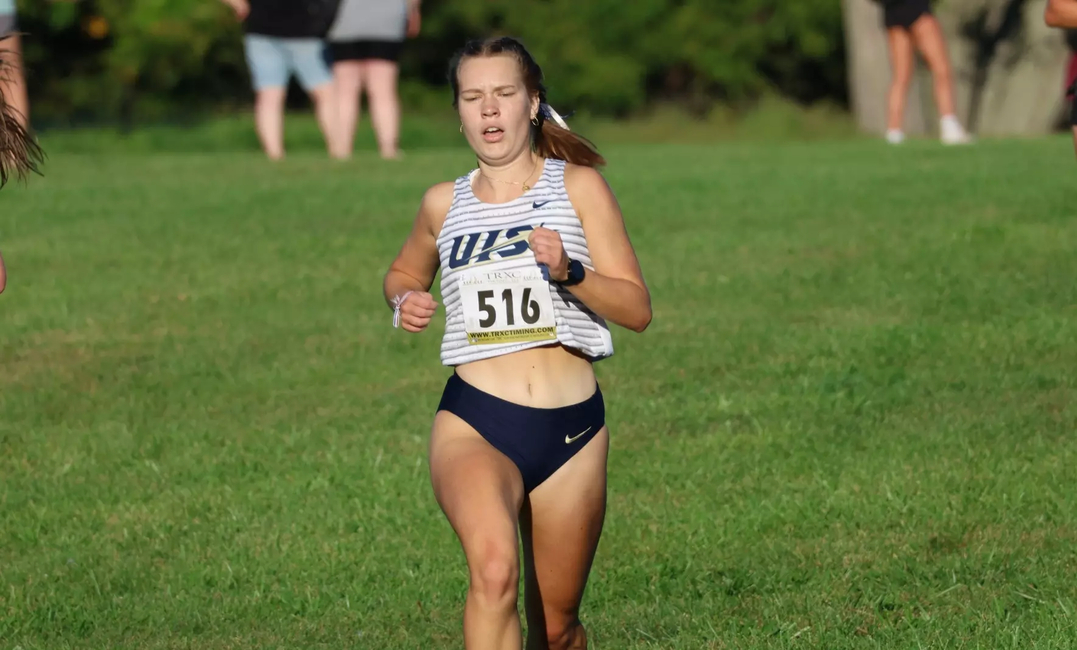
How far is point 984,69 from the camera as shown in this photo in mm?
31891

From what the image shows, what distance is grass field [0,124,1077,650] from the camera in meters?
6.51

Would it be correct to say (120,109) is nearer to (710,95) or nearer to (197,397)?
(710,95)

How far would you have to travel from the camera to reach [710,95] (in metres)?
A: 35.8

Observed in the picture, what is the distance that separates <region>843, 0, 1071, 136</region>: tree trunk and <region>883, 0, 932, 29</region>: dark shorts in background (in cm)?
1133

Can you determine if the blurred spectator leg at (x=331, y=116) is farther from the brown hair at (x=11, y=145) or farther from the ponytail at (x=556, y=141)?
the ponytail at (x=556, y=141)

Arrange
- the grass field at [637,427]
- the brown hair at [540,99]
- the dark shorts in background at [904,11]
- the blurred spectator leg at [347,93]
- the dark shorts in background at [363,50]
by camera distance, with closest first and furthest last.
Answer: the brown hair at [540,99], the grass field at [637,427], the dark shorts in background at [363,50], the blurred spectator leg at [347,93], the dark shorts in background at [904,11]

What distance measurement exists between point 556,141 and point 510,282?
0.54 meters

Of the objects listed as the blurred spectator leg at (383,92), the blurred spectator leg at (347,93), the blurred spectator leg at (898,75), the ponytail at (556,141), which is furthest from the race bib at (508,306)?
the blurred spectator leg at (898,75)

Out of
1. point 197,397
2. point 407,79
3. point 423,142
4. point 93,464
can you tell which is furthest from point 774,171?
point 407,79

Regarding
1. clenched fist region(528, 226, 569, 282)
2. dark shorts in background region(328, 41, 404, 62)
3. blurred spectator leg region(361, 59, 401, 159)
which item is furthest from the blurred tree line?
clenched fist region(528, 226, 569, 282)

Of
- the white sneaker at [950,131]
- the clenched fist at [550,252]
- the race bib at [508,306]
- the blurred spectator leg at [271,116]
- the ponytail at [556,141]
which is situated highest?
the ponytail at [556,141]

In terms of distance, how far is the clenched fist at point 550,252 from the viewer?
15.6 feet

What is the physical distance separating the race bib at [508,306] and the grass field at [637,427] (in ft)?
4.69

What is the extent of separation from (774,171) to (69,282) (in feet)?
20.8
